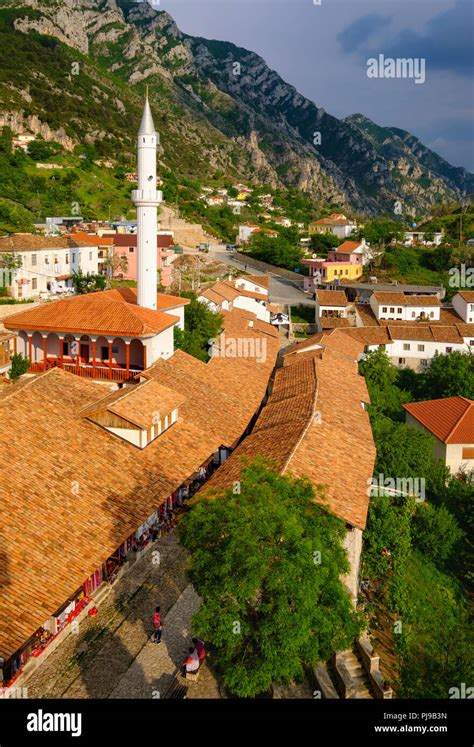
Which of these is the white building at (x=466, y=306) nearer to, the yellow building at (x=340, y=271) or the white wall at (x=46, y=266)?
the yellow building at (x=340, y=271)

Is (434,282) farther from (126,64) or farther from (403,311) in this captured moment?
(126,64)

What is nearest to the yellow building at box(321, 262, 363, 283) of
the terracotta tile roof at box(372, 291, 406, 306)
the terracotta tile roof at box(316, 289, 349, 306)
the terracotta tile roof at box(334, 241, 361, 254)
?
the terracotta tile roof at box(334, 241, 361, 254)

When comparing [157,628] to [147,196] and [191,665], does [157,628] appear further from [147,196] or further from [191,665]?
[147,196]

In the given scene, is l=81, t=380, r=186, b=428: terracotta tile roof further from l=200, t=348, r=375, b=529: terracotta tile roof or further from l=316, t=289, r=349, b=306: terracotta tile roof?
l=316, t=289, r=349, b=306: terracotta tile roof

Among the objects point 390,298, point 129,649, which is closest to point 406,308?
point 390,298
